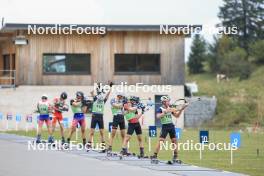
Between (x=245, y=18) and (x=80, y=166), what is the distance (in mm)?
51934

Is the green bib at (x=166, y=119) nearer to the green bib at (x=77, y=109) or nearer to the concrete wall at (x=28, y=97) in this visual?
the green bib at (x=77, y=109)

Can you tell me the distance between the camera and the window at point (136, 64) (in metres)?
50.8

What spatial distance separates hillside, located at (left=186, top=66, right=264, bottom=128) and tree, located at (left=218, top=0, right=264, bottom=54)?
8334 millimetres

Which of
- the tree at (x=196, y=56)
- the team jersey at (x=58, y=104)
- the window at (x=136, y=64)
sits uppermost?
the tree at (x=196, y=56)

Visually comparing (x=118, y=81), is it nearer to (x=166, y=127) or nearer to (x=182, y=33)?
(x=182, y=33)

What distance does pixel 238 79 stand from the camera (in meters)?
67.6

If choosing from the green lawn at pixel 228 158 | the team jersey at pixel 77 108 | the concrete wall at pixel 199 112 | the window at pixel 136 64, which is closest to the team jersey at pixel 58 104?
the team jersey at pixel 77 108

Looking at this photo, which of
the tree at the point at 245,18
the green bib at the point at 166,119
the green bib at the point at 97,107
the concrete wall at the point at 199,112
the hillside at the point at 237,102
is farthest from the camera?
the tree at the point at 245,18

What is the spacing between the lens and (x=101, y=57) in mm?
50594

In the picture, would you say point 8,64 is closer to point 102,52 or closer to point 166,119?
point 102,52

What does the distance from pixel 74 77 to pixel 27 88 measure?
294cm

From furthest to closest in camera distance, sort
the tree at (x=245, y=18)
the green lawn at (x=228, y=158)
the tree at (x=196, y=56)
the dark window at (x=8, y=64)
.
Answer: the tree at (x=196, y=56), the tree at (x=245, y=18), the dark window at (x=8, y=64), the green lawn at (x=228, y=158)

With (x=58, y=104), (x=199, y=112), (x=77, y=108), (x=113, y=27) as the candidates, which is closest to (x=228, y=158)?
(x=77, y=108)

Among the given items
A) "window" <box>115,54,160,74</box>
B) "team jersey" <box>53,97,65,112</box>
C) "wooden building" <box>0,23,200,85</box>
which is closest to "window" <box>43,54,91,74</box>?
"wooden building" <box>0,23,200,85</box>
